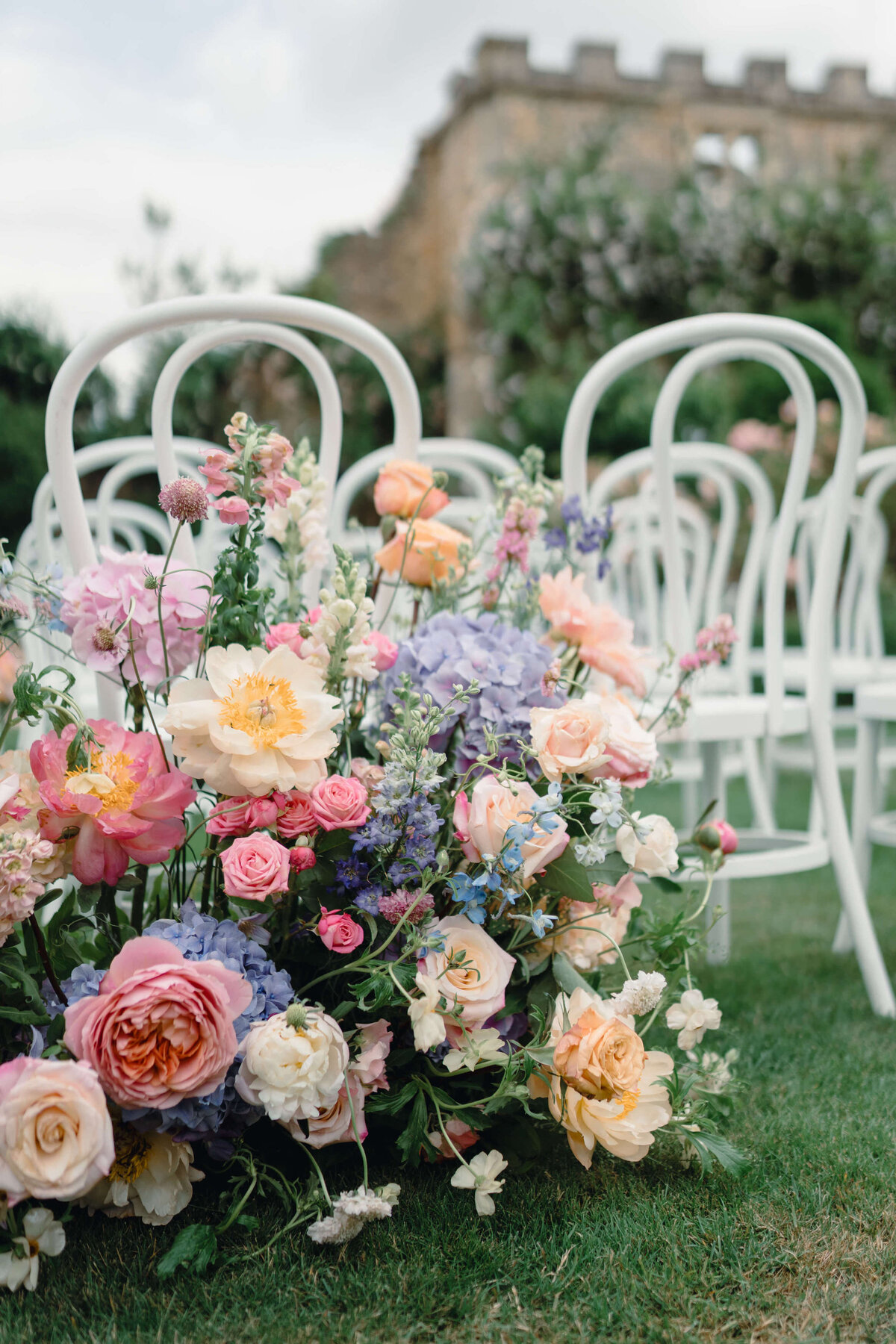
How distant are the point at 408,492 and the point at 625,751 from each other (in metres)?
0.41

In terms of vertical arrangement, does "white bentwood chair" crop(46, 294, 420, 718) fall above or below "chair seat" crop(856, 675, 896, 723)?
above

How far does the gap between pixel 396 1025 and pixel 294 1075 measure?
0.60 ft

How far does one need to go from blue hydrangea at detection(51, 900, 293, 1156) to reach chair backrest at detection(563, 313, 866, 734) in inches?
31.8

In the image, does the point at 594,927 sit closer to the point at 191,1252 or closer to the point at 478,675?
the point at 478,675

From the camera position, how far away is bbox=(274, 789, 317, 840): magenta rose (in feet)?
3.32

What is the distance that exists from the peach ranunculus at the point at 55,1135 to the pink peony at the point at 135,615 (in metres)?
0.39

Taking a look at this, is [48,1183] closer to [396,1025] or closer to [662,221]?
[396,1025]

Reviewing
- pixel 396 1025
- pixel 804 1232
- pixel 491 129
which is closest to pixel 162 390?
pixel 396 1025

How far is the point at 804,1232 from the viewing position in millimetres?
967

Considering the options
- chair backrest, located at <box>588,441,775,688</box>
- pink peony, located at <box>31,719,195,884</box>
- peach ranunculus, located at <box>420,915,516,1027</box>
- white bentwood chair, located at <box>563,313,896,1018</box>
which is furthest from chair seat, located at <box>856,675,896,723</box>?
pink peony, located at <box>31,719,195,884</box>

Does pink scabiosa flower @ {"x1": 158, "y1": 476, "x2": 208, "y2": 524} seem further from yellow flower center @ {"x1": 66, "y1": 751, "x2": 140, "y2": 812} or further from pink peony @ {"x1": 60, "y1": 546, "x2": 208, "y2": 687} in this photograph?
yellow flower center @ {"x1": 66, "y1": 751, "x2": 140, "y2": 812}

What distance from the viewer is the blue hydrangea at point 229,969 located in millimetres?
921

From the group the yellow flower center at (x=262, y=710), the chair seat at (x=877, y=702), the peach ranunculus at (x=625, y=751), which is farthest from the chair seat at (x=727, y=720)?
the yellow flower center at (x=262, y=710)

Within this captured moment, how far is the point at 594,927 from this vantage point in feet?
3.64
